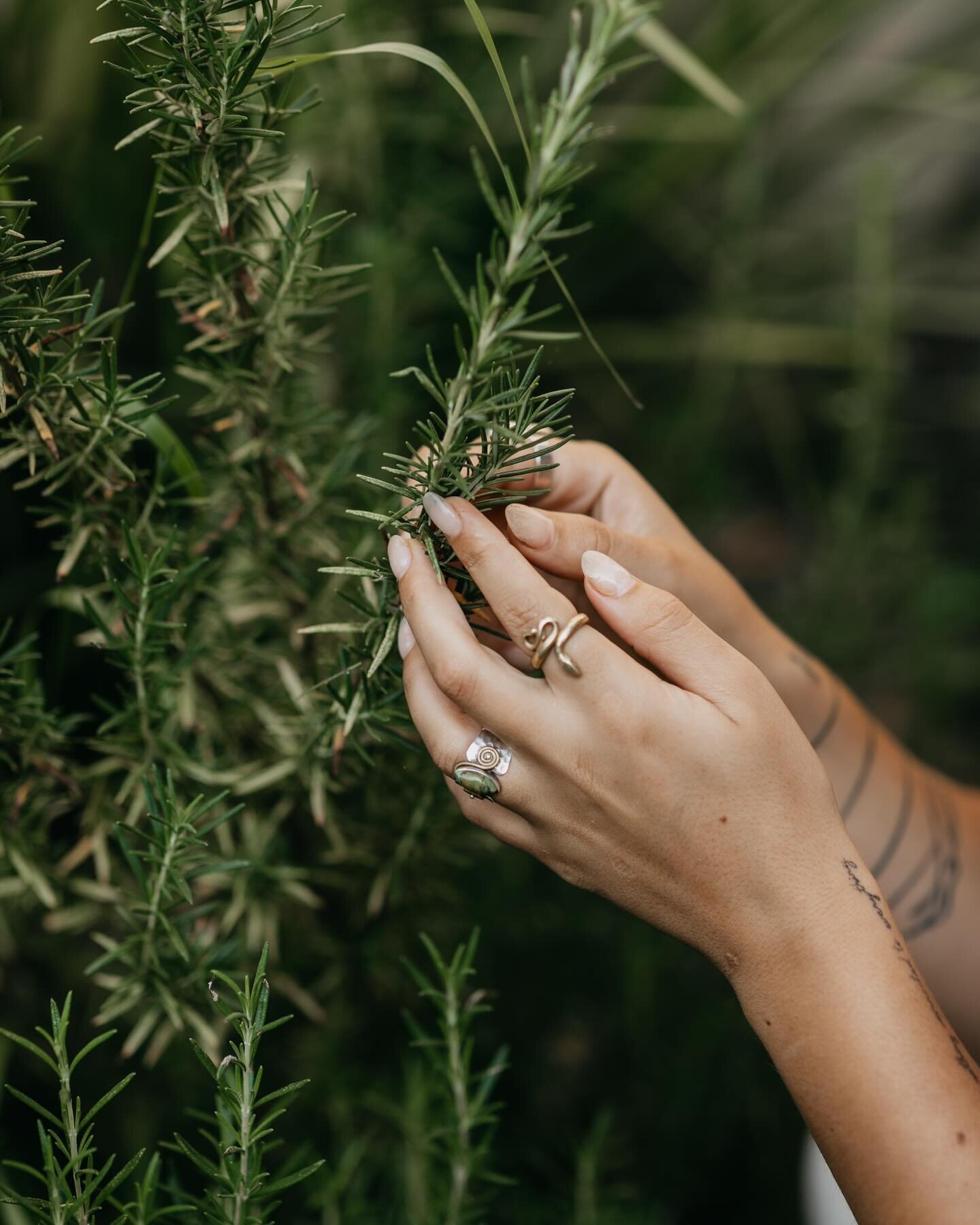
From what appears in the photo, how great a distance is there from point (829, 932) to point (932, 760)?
0.96 m

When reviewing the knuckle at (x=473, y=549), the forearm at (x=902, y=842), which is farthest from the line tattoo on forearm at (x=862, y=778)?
the knuckle at (x=473, y=549)

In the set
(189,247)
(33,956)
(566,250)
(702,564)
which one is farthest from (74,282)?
(566,250)

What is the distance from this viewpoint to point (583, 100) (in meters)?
0.39

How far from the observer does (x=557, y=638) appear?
44 centimetres

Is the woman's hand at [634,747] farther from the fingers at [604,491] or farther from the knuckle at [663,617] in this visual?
the fingers at [604,491]

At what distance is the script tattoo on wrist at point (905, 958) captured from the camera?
49cm

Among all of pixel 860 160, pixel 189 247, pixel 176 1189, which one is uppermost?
pixel 860 160

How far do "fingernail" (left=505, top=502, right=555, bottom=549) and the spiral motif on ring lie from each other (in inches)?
4.4

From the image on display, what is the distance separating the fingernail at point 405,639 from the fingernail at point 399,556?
0.04 meters

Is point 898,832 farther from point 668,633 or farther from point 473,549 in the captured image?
point 473,549

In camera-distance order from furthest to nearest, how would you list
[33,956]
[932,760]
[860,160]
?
1. [860,160]
2. [932,760]
3. [33,956]

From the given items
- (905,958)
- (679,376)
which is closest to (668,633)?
(905,958)

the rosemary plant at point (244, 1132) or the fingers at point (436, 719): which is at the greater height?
the fingers at point (436, 719)

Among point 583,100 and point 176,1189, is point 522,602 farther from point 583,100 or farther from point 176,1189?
point 176,1189
